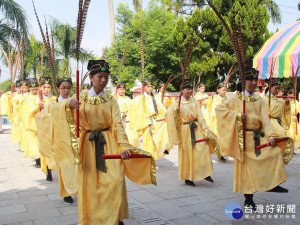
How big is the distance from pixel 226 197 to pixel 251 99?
1623mm

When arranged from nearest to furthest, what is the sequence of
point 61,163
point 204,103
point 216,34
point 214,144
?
point 61,163 < point 214,144 < point 204,103 < point 216,34

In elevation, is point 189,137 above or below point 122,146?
below

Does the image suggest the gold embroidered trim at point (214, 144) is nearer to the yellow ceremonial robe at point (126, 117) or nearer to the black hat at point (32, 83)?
the yellow ceremonial robe at point (126, 117)

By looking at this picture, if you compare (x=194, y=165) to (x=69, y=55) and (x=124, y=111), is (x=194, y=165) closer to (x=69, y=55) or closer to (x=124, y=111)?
(x=124, y=111)

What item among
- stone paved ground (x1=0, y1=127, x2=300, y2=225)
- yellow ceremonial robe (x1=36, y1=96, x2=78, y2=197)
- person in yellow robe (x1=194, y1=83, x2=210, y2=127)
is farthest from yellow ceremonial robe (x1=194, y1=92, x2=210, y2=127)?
yellow ceremonial robe (x1=36, y1=96, x2=78, y2=197)

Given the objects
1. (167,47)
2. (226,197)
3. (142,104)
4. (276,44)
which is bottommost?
(226,197)

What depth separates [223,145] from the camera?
4.57 m

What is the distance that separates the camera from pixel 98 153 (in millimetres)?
3588

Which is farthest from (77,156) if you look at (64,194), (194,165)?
(194,165)

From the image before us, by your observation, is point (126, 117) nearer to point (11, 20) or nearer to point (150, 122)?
point (150, 122)

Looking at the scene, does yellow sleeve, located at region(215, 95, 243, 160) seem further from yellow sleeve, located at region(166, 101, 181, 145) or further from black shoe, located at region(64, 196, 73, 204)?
black shoe, located at region(64, 196, 73, 204)

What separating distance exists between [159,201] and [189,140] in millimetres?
1483

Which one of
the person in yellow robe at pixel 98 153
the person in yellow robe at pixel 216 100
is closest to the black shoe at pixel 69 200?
the person in yellow robe at pixel 98 153

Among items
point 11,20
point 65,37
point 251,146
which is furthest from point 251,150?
point 65,37
